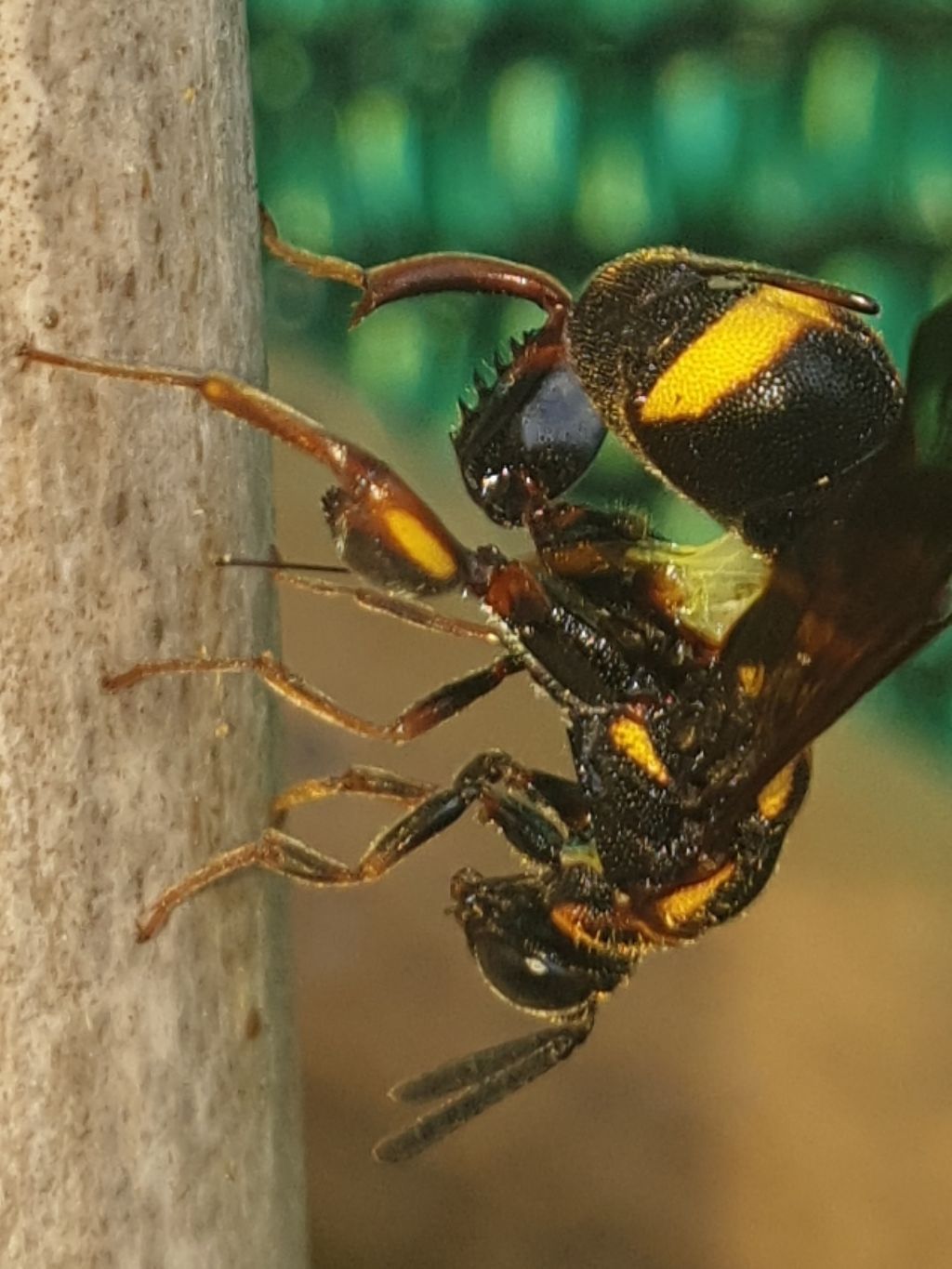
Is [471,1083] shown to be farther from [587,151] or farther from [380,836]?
[587,151]

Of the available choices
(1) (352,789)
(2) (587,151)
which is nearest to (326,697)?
(1) (352,789)

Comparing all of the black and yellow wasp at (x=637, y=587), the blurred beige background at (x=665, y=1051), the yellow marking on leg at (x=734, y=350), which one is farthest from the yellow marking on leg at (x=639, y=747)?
the blurred beige background at (x=665, y=1051)

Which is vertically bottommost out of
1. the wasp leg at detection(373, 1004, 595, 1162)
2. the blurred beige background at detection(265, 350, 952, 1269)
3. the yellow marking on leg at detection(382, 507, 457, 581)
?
the blurred beige background at detection(265, 350, 952, 1269)

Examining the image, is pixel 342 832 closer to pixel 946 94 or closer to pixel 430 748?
pixel 430 748

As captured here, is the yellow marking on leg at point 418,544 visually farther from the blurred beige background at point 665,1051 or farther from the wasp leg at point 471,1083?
the blurred beige background at point 665,1051

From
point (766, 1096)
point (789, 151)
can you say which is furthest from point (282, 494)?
point (766, 1096)

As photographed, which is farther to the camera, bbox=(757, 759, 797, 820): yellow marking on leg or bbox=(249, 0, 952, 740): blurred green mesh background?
bbox=(249, 0, 952, 740): blurred green mesh background

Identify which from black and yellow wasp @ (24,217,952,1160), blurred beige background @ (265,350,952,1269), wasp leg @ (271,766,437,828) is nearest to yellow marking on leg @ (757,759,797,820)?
black and yellow wasp @ (24,217,952,1160)

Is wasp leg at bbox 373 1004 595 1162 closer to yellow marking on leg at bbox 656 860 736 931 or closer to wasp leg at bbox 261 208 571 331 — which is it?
yellow marking on leg at bbox 656 860 736 931
